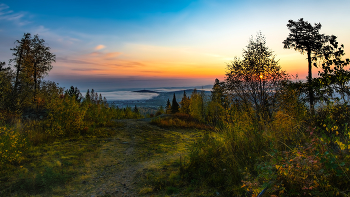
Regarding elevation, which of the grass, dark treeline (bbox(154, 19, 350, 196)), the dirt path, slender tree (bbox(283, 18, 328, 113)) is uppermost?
slender tree (bbox(283, 18, 328, 113))

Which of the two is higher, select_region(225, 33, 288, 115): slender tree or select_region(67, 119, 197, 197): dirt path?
select_region(225, 33, 288, 115): slender tree

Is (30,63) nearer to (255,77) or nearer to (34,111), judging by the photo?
(34,111)

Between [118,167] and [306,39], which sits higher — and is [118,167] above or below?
below

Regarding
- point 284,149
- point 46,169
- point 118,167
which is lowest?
point 118,167

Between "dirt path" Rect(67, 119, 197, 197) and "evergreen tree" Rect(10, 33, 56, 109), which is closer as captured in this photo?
"dirt path" Rect(67, 119, 197, 197)

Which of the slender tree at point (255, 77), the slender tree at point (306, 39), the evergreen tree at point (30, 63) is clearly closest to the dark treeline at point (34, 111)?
the evergreen tree at point (30, 63)

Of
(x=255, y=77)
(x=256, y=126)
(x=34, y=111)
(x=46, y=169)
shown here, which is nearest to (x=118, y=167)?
(x=46, y=169)

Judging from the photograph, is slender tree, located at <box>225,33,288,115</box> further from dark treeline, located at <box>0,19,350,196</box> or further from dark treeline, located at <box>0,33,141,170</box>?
dark treeline, located at <box>0,33,141,170</box>

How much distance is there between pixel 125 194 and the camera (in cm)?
429

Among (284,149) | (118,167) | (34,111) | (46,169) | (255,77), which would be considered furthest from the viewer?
(34,111)

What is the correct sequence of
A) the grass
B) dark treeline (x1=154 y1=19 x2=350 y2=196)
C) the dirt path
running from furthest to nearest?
the dirt path
the grass
dark treeline (x1=154 y1=19 x2=350 y2=196)

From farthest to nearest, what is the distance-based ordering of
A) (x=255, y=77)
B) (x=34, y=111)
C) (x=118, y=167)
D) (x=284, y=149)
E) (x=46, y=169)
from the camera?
(x=34, y=111)
(x=255, y=77)
(x=118, y=167)
(x=46, y=169)
(x=284, y=149)

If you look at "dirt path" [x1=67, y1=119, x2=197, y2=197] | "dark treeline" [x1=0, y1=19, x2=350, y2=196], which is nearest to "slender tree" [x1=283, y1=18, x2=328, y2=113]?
"dark treeline" [x1=0, y1=19, x2=350, y2=196]

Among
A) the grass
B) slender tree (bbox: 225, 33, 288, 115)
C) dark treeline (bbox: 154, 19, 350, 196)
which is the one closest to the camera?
dark treeline (bbox: 154, 19, 350, 196)
